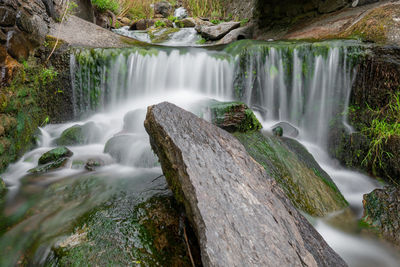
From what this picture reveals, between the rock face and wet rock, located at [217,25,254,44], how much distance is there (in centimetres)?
704

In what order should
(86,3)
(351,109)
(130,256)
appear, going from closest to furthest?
(130,256), (351,109), (86,3)

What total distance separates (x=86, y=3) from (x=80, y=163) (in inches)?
253

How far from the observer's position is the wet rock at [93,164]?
3.14 meters

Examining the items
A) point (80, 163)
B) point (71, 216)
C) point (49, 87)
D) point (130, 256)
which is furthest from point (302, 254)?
point (49, 87)

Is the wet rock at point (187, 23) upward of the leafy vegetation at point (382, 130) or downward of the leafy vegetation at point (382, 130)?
upward

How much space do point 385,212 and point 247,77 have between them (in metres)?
3.36

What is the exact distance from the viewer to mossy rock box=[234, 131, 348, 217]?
8.25 feet

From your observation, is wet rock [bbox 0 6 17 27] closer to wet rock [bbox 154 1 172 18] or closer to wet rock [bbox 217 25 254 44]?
wet rock [bbox 217 25 254 44]

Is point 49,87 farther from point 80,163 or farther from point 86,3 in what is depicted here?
point 86,3

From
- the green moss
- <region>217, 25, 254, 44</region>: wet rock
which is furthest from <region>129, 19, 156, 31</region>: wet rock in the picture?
the green moss

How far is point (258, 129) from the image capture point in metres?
3.39

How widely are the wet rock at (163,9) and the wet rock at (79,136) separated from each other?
1263 centimetres

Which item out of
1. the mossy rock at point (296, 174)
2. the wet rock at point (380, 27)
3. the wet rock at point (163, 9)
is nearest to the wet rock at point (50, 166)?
the mossy rock at point (296, 174)

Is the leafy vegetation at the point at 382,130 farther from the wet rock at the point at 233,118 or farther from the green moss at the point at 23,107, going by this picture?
the green moss at the point at 23,107
